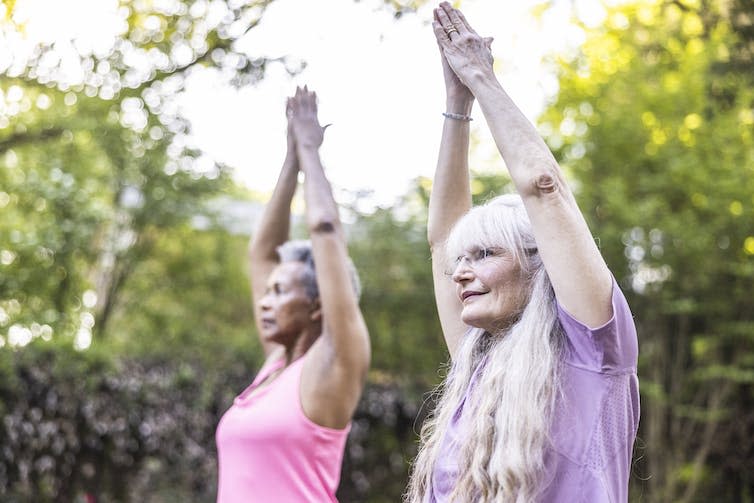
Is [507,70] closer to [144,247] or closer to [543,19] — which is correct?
[543,19]

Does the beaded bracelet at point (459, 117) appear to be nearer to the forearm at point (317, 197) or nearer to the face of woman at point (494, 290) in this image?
the face of woman at point (494, 290)

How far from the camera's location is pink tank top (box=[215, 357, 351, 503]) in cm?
242

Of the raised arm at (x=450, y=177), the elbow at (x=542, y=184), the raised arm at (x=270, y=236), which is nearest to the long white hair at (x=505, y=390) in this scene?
the elbow at (x=542, y=184)

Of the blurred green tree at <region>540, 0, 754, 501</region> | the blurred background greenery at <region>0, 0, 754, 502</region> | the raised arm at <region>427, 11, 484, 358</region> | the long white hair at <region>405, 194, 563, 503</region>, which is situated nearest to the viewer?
the long white hair at <region>405, 194, 563, 503</region>

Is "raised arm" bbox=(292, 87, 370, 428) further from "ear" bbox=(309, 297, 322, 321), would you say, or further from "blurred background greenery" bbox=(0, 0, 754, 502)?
"blurred background greenery" bbox=(0, 0, 754, 502)

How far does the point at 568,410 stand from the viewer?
4.74 feet

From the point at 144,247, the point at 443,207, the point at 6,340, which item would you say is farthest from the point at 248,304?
the point at 443,207

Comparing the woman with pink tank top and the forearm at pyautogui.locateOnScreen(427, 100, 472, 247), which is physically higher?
the forearm at pyautogui.locateOnScreen(427, 100, 472, 247)

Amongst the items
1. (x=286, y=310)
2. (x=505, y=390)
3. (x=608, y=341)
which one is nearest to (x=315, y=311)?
(x=286, y=310)

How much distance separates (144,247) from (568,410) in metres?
7.82

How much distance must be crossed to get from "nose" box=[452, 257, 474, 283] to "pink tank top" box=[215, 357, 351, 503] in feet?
3.32

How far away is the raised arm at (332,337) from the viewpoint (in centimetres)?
250

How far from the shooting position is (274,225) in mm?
3119

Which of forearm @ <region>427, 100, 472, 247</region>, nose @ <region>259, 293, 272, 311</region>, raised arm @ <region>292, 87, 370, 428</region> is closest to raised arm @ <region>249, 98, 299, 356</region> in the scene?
nose @ <region>259, 293, 272, 311</region>
